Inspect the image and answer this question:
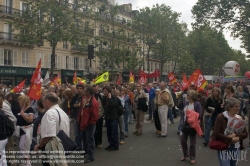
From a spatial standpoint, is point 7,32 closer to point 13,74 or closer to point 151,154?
point 13,74

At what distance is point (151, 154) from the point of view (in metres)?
7.38

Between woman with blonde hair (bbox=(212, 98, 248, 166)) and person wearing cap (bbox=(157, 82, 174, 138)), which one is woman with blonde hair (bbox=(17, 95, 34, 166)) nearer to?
woman with blonde hair (bbox=(212, 98, 248, 166))

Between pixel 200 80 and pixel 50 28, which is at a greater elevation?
pixel 50 28

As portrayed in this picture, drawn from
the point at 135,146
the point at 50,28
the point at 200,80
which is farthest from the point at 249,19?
the point at 135,146

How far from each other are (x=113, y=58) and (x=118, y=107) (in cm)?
3023

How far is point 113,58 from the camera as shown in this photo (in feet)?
125

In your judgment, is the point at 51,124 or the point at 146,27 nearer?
the point at 51,124

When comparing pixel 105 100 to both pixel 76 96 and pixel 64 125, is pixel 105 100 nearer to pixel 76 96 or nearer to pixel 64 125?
pixel 76 96

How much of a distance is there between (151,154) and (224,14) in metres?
19.6

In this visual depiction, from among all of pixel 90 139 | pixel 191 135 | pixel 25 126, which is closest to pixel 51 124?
pixel 25 126

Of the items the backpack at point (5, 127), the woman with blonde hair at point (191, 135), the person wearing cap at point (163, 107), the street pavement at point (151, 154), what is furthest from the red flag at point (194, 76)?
the backpack at point (5, 127)

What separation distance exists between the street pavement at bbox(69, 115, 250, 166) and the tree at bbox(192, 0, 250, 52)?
17319 millimetres

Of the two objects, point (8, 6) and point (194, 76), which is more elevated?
point (8, 6)

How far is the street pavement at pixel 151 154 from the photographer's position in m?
6.56
